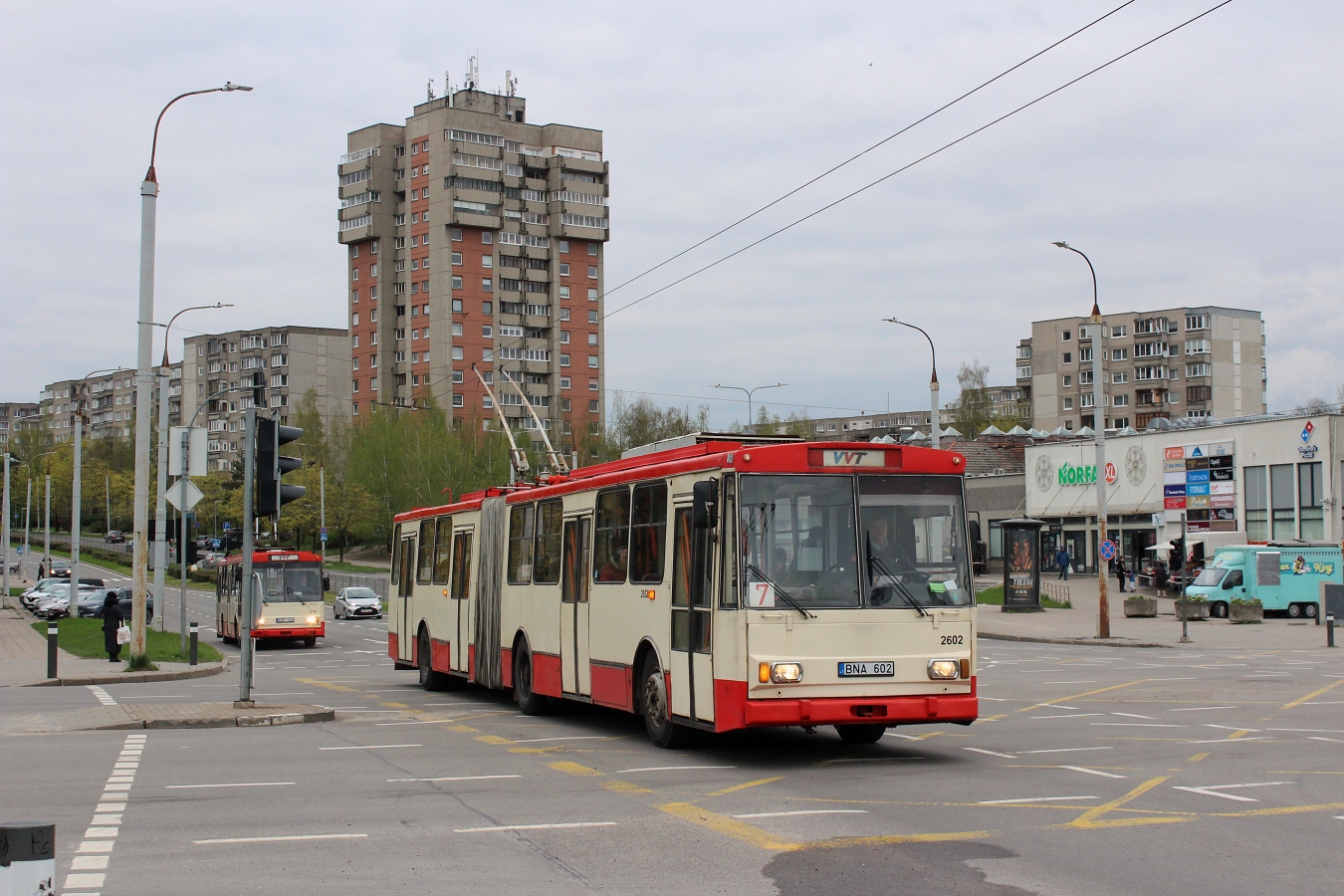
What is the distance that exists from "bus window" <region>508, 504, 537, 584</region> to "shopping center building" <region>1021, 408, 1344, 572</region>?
35.4 m

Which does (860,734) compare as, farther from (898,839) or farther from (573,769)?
(898,839)

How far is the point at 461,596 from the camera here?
20969 mm

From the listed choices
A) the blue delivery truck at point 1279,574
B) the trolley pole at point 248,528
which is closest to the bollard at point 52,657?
the trolley pole at point 248,528

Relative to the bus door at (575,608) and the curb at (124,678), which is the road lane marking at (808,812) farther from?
the curb at (124,678)

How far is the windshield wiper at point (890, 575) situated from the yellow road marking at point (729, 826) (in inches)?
127

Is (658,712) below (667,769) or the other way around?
the other way around

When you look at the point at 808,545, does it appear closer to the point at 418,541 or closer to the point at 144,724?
the point at 144,724

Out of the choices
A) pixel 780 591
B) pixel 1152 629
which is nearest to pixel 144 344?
pixel 780 591

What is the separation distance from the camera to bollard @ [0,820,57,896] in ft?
15.7

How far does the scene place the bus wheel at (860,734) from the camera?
13.9 metres

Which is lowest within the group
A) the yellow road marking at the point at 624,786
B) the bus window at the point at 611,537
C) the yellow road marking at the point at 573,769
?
the yellow road marking at the point at 573,769

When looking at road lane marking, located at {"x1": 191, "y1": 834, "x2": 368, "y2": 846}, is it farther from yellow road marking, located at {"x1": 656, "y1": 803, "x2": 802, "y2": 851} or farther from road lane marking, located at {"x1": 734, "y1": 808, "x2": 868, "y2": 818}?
road lane marking, located at {"x1": 734, "y1": 808, "x2": 868, "y2": 818}

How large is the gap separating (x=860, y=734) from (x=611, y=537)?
11.2ft

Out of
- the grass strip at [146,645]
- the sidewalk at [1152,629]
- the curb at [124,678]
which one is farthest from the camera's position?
the sidewalk at [1152,629]
